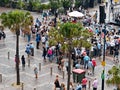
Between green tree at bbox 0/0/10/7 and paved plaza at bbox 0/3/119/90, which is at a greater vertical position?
green tree at bbox 0/0/10/7

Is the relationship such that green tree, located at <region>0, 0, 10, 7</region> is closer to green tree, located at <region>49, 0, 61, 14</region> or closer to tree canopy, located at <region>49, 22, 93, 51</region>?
green tree, located at <region>49, 0, 61, 14</region>

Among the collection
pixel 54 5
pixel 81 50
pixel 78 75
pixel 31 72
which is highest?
pixel 54 5

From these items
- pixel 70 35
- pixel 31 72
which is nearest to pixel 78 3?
pixel 31 72

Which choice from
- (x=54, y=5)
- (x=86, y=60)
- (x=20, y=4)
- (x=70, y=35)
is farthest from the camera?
(x=20, y=4)

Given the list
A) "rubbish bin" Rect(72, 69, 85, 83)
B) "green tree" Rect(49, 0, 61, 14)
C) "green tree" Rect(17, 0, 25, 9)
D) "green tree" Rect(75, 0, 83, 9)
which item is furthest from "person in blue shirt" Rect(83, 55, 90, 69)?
"green tree" Rect(17, 0, 25, 9)

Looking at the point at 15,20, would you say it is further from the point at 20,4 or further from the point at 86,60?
the point at 20,4

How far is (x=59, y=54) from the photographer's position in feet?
121

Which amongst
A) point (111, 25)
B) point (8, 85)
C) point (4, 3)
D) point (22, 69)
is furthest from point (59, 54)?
point (4, 3)

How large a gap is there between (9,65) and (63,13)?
1889 centimetres

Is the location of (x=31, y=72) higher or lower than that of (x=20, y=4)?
lower

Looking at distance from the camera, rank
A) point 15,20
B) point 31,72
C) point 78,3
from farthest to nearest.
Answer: point 78,3 → point 31,72 → point 15,20

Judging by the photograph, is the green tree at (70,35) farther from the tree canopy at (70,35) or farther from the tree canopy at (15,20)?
the tree canopy at (15,20)

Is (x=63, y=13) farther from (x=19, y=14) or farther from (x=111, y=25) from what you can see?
(x=19, y=14)

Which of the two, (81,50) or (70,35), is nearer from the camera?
(70,35)
